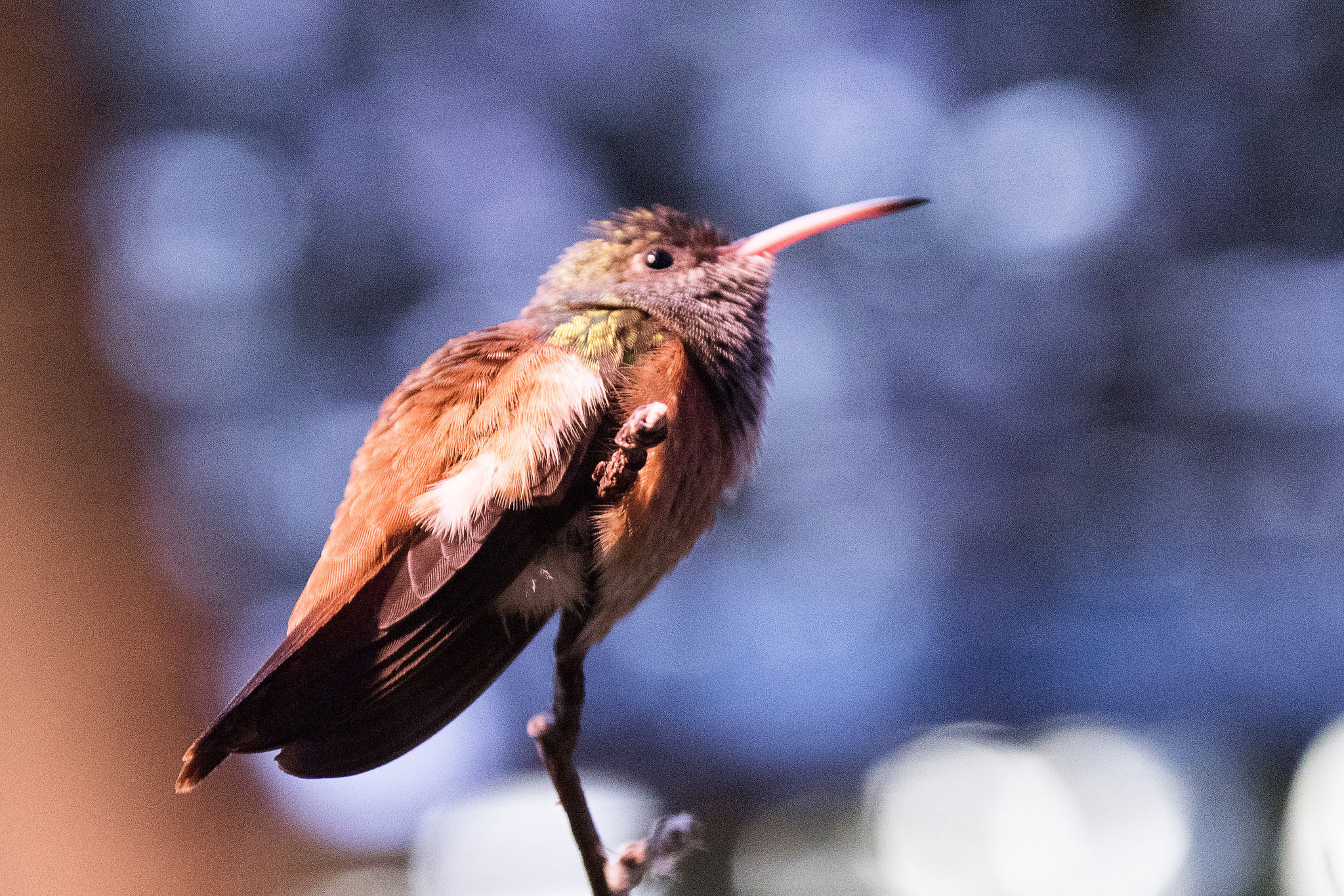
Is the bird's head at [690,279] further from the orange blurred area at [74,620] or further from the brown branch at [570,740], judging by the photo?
the orange blurred area at [74,620]

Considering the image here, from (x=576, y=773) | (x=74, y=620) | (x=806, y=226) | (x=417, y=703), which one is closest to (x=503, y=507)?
(x=417, y=703)

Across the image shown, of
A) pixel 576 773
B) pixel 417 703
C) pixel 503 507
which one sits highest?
pixel 503 507

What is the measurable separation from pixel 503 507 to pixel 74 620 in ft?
4.17

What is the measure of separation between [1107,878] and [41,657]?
6.38 ft

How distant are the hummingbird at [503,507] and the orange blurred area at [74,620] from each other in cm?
96

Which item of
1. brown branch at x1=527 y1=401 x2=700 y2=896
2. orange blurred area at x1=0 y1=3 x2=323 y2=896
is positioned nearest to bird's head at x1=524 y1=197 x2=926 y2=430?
brown branch at x1=527 y1=401 x2=700 y2=896

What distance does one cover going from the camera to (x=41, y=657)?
1.51 m

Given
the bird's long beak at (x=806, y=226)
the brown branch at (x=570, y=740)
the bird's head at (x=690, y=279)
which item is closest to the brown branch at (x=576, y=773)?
the brown branch at (x=570, y=740)

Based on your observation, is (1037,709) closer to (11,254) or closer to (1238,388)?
(1238,388)

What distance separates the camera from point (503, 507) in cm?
67

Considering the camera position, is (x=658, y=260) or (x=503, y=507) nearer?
(x=503, y=507)

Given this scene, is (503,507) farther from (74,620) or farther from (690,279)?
(74,620)

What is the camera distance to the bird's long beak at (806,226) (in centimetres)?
88

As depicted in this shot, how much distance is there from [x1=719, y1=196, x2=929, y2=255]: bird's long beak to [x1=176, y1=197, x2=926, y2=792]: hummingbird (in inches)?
0.9
